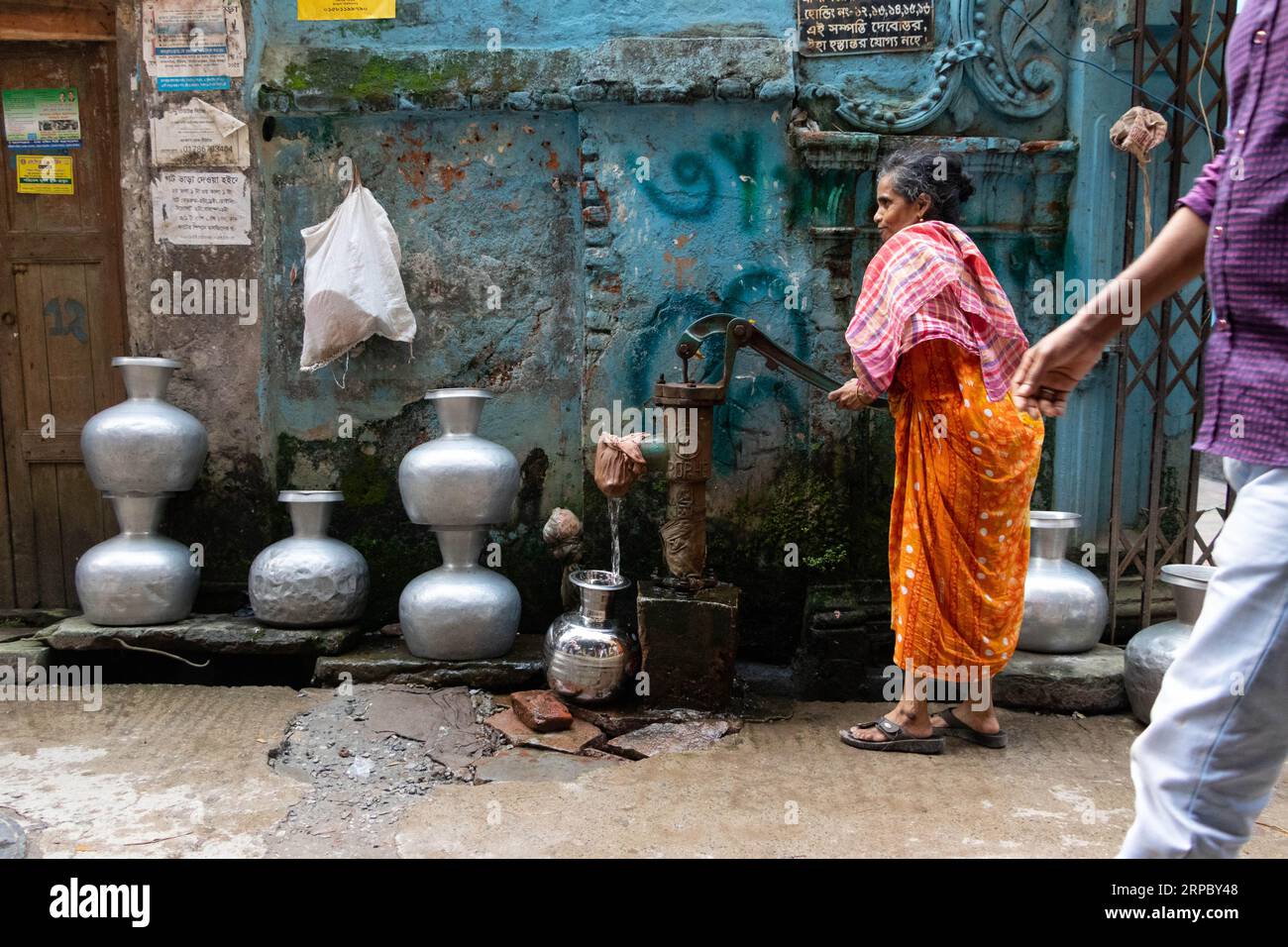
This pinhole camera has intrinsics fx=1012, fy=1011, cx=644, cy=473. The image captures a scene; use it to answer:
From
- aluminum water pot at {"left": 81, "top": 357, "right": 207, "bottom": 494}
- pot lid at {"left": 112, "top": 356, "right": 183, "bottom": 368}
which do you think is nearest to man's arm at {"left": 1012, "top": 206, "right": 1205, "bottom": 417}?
aluminum water pot at {"left": 81, "top": 357, "right": 207, "bottom": 494}

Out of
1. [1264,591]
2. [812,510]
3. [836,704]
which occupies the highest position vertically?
[1264,591]

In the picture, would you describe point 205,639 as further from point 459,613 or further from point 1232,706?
point 1232,706

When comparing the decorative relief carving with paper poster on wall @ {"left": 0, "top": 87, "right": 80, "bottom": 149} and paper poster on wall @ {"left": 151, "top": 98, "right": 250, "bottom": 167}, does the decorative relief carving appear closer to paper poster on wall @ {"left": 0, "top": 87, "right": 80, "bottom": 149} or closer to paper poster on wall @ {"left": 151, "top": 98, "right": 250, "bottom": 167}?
paper poster on wall @ {"left": 151, "top": 98, "right": 250, "bottom": 167}

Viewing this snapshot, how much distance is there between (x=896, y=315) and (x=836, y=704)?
168 centimetres

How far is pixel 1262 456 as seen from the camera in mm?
1557

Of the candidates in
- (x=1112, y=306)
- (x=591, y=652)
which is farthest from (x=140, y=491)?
(x=1112, y=306)

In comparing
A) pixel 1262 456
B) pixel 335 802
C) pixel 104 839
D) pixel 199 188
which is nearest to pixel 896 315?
pixel 1262 456

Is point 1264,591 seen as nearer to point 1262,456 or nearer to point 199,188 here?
point 1262,456

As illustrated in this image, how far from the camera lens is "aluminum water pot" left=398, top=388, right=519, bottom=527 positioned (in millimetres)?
4250

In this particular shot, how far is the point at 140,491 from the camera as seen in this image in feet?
Answer: 14.7

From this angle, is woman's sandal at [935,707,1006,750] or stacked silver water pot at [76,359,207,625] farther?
stacked silver water pot at [76,359,207,625]

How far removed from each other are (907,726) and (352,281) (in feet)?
10.1

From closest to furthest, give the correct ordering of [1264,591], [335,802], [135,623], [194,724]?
1. [1264,591]
2. [335,802]
3. [194,724]
4. [135,623]

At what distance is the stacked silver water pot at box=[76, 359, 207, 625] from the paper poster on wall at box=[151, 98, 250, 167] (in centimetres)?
99
